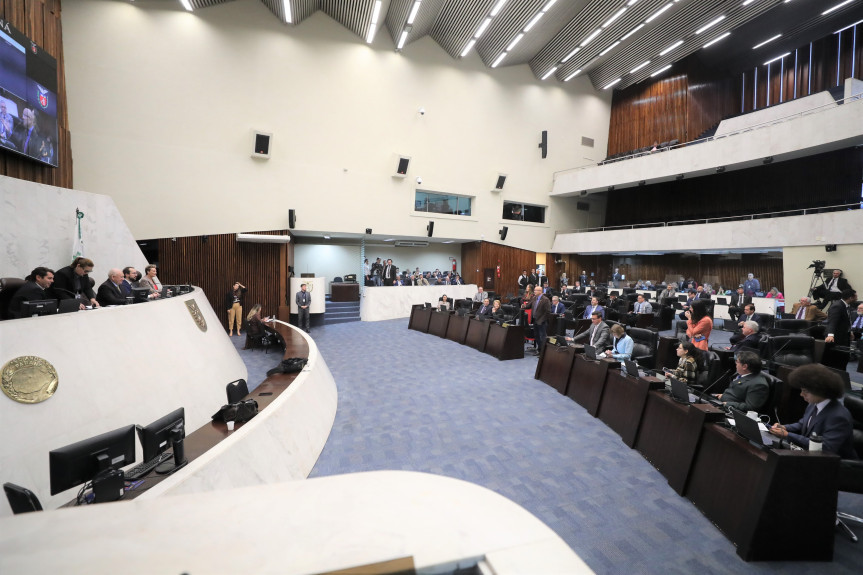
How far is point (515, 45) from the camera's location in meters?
13.4

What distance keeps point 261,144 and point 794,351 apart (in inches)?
483

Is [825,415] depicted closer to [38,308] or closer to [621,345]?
[621,345]

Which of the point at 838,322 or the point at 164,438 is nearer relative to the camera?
the point at 164,438

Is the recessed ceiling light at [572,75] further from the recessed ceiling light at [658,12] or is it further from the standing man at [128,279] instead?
the standing man at [128,279]

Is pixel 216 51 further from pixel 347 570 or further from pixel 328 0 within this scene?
pixel 347 570

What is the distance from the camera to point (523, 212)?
16.4 meters

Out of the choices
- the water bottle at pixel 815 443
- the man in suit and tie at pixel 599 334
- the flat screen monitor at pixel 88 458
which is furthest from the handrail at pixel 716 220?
the flat screen monitor at pixel 88 458

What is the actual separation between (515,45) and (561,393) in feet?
42.1

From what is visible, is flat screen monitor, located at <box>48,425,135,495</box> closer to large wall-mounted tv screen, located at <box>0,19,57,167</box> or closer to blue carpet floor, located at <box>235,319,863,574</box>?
blue carpet floor, located at <box>235,319,863,574</box>

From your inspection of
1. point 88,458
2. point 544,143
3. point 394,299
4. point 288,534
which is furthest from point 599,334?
point 544,143

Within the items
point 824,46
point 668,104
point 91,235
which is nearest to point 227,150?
point 91,235

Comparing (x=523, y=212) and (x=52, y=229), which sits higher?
(x=523, y=212)

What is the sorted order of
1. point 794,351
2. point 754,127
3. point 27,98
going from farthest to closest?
1. point 754,127
2. point 27,98
3. point 794,351

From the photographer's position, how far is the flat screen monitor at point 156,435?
83.9 inches
